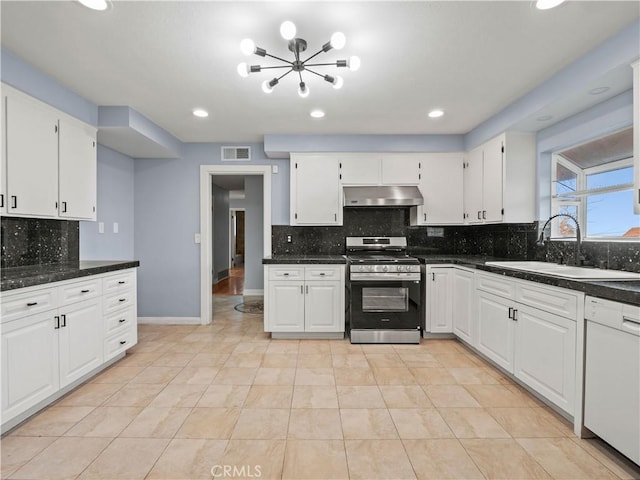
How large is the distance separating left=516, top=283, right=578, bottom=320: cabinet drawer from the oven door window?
4.01ft

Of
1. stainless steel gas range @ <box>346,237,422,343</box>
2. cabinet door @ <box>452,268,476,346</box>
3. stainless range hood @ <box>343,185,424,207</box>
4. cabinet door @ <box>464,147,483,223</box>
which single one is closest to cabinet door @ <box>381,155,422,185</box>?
stainless range hood @ <box>343,185,424,207</box>

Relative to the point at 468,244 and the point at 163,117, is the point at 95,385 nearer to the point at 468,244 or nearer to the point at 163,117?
the point at 163,117

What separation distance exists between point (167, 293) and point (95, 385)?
1.75m

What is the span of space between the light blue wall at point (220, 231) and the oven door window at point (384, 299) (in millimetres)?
4813

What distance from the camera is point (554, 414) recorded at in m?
2.05

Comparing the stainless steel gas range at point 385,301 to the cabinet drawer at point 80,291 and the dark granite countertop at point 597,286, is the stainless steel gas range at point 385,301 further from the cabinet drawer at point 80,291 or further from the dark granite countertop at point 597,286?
the cabinet drawer at point 80,291

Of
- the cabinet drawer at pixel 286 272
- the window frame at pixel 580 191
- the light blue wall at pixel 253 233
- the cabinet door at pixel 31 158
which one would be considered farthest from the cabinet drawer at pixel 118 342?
the window frame at pixel 580 191

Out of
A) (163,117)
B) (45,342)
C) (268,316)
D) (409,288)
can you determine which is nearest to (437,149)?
(409,288)

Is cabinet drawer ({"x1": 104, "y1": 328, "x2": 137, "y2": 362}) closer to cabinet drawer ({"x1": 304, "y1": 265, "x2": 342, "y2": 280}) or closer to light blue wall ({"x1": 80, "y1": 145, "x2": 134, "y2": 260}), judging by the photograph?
light blue wall ({"x1": 80, "y1": 145, "x2": 134, "y2": 260})

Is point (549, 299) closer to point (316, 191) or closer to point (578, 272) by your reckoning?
point (578, 272)

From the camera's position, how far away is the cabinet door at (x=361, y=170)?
3818 mm

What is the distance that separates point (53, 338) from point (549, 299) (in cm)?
324

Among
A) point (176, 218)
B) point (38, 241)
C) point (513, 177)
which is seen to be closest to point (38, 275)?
point (38, 241)

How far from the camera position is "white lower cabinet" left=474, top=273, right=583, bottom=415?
1893mm
